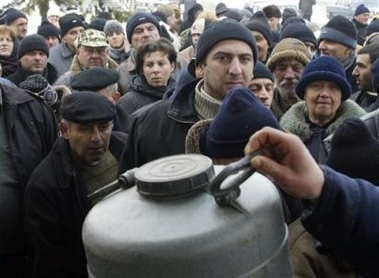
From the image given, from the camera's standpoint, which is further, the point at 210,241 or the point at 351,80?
the point at 351,80

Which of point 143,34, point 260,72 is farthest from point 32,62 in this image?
point 260,72

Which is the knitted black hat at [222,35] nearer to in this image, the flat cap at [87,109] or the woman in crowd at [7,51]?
the flat cap at [87,109]

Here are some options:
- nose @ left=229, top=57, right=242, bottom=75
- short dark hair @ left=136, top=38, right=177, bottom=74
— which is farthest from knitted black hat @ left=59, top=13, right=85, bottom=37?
nose @ left=229, top=57, right=242, bottom=75

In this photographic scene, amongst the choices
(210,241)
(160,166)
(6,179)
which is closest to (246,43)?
(6,179)

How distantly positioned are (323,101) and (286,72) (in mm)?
970

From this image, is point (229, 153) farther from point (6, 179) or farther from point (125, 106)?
point (125, 106)

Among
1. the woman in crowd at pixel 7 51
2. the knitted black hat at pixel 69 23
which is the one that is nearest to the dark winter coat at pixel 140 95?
the woman in crowd at pixel 7 51

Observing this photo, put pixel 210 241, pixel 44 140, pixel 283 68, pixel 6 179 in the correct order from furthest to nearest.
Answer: pixel 283 68 → pixel 44 140 → pixel 6 179 → pixel 210 241

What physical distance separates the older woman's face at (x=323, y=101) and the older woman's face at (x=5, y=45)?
382 centimetres

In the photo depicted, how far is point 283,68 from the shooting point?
4062mm

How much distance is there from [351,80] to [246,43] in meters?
2.21

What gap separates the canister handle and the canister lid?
36mm

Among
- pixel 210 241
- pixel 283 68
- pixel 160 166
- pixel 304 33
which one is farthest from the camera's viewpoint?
pixel 304 33

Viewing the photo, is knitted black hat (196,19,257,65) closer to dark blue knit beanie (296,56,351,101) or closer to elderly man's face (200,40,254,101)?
elderly man's face (200,40,254,101)
